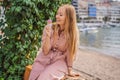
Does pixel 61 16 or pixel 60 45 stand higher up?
pixel 61 16

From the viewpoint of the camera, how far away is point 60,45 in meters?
3.32

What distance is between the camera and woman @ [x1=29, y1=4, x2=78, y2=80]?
10.7ft

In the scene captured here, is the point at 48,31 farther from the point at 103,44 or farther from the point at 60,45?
the point at 103,44

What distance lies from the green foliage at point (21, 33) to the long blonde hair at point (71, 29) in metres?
1.02

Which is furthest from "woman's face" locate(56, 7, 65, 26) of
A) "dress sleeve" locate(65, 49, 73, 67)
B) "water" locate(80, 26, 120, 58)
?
"water" locate(80, 26, 120, 58)

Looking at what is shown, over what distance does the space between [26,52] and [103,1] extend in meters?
75.0

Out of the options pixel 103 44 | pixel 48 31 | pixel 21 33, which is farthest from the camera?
pixel 103 44

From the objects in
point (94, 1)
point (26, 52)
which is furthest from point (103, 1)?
point (26, 52)

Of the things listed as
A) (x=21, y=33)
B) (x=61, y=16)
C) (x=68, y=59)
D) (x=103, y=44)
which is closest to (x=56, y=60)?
(x=68, y=59)

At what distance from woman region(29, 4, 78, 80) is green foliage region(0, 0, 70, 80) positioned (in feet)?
3.23

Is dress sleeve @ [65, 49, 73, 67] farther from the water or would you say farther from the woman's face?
the water

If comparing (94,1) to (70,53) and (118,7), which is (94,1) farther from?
(70,53)

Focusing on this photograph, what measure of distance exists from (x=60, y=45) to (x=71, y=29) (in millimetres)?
201

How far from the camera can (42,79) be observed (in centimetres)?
317
